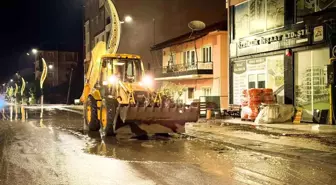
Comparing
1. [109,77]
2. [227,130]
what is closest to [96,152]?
[109,77]

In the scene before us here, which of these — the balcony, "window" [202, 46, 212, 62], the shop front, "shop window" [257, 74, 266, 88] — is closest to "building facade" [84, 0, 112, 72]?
the balcony

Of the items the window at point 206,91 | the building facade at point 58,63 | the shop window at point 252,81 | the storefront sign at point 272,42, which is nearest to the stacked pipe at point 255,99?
the storefront sign at point 272,42

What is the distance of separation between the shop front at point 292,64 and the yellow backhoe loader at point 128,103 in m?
7.68

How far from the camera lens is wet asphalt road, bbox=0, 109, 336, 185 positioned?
8.94 m

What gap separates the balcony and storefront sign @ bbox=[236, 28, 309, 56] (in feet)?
20.7

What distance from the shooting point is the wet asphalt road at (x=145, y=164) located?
8.94 m

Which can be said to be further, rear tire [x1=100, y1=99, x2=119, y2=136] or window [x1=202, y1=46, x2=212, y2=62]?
window [x1=202, y1=46, x2=212, y2=62]

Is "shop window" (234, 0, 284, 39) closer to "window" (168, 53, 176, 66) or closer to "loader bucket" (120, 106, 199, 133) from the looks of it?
"loader bucket" (120, 106, 199, 133)

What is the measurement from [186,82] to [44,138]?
22.6 meters

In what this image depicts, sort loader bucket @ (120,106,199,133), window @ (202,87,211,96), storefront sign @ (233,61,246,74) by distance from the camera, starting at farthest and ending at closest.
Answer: window @ (202,87,211,96)
storefront sign @ (233,61,246,74)
loader bucket @ (120,106,199,133)

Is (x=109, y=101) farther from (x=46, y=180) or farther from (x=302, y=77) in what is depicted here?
(x=302, y=77)

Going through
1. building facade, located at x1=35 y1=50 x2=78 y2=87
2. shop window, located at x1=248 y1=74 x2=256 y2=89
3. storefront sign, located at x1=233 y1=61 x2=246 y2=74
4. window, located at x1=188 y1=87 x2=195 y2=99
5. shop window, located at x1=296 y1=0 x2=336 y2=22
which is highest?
building facade, located at x1=35 y1=50 x2=78 y2=87

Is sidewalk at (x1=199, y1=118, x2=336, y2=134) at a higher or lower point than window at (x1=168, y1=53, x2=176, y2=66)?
lower

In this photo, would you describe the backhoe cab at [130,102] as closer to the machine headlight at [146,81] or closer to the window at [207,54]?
the machine headlight at [146,81]
